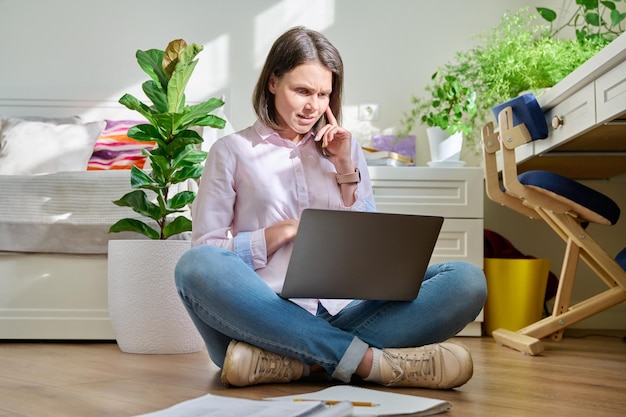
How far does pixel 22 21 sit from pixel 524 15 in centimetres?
220

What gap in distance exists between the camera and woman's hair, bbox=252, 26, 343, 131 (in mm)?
1765

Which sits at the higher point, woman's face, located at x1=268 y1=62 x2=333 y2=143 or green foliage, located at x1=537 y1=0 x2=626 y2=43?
green foliage, located at x1=537 y1=0 x2=626 y2=43

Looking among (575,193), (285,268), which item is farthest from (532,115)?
(285,268)

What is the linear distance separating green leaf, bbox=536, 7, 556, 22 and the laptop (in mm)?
2070

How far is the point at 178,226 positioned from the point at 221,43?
1389 millimetres

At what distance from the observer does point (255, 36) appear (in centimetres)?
356

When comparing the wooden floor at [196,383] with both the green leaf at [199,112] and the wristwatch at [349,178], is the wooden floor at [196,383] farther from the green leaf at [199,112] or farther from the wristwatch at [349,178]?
the green leaf at [199,112]

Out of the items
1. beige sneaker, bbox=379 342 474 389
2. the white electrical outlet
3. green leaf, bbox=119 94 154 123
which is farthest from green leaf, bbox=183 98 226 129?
the white electrical outlet

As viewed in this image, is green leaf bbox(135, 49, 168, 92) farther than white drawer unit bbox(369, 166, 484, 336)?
No

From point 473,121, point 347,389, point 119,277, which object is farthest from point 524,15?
point 347,389

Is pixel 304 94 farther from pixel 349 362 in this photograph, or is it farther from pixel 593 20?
pixel 593 20

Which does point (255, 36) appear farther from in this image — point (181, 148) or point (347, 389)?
point (347, 389)

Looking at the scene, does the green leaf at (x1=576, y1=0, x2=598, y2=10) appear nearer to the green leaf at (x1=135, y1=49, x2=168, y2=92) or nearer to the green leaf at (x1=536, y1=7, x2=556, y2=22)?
the green leaf at (x1=536, y1=7, x2=556, y2=22)

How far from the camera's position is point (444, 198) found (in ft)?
9.91
